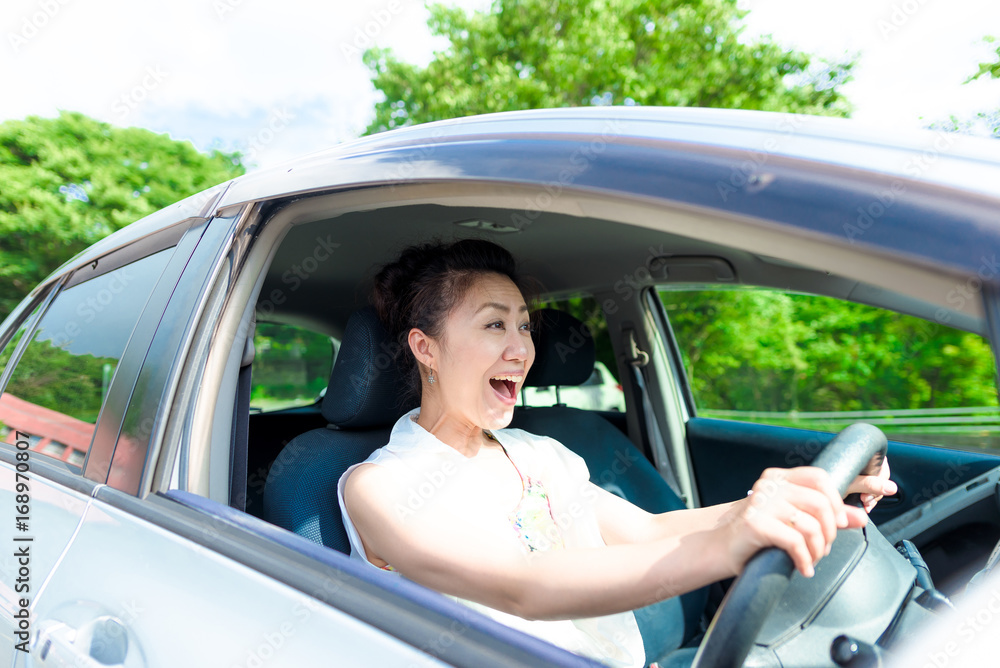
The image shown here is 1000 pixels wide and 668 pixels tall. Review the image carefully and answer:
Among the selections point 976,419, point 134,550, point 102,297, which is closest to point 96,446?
point 134,550

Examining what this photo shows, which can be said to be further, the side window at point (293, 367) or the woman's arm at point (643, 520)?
the side window at point (293, 367)

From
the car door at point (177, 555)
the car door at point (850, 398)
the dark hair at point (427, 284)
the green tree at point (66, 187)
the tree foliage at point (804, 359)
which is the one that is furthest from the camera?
the green tree at point (66, 187)

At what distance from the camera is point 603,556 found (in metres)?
0.96

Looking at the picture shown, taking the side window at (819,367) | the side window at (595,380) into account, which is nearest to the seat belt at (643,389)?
the side window at (595,380)

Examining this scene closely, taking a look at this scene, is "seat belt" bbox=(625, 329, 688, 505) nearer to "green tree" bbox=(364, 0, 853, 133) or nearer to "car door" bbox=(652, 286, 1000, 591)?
"car door" bbox=(652, 286, 1000, 591)

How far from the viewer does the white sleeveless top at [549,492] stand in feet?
4.56

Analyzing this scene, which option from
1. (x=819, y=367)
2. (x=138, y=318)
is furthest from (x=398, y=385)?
(x=819, y=367)

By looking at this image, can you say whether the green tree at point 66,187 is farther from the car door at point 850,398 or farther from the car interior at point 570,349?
the car interior at point 570,349

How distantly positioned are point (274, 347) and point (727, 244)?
2621 mm

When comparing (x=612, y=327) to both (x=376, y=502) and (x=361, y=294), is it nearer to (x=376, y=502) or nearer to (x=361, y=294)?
(x=361, y=294)

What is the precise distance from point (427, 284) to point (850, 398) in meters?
6.67

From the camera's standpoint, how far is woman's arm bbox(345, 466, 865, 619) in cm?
81

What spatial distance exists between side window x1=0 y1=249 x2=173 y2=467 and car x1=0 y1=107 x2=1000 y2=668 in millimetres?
11

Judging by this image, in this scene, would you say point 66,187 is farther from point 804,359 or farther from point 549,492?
point 549,492
